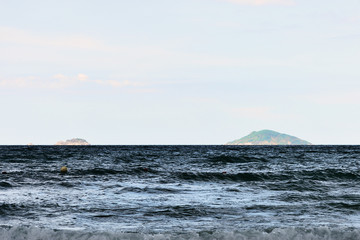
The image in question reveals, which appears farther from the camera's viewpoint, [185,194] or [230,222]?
[185,194]

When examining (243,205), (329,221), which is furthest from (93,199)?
(329,221)

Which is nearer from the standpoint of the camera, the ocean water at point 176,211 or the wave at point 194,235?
the wave at point 194,235

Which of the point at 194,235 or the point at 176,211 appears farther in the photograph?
the point at 176,211

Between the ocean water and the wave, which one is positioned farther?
the ocean water

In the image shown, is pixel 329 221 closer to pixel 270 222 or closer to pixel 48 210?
pixel 270 222

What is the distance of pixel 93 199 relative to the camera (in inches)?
700

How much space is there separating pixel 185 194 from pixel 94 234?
9707mm

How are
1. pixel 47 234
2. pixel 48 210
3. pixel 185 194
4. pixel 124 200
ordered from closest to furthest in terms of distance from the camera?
1. pixel 47 234
2. pixel 48 210
3. pixel 124 200
4. pixel 185 194

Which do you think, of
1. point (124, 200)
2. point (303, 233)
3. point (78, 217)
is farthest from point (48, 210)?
point (303, 233)

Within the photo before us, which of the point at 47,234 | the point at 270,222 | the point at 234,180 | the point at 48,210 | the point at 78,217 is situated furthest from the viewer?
the point at 234,180

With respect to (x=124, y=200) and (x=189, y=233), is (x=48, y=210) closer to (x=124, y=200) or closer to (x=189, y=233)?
(x=124, y=200)

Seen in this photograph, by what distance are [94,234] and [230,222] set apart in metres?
4.63

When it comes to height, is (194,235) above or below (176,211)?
above

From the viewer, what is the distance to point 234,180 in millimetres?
27547
